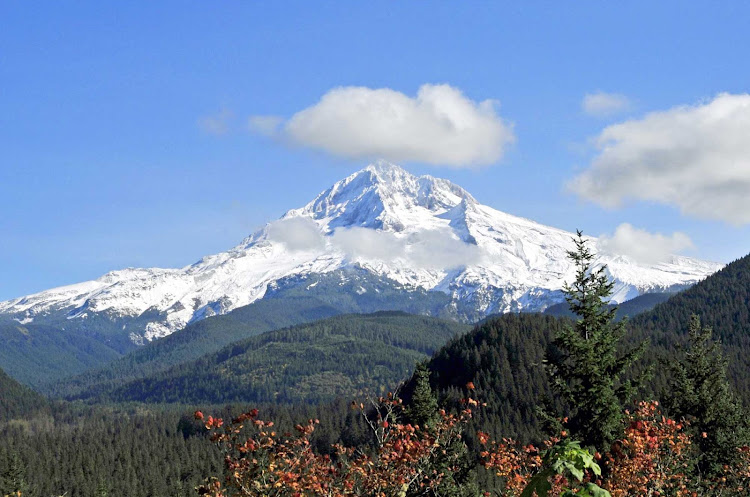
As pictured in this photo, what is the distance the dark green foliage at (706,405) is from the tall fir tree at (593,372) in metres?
17.3

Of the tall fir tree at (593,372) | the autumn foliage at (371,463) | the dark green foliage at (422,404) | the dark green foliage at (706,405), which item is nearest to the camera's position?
the autumn foliage at (371,463)

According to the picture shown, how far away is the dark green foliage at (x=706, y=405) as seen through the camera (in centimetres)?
6184

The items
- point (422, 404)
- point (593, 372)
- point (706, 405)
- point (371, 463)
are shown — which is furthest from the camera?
point (422, 404)

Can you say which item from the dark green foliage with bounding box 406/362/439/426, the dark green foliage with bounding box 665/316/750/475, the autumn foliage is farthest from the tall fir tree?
the dark green foliage with bounding box 406/362/439/426

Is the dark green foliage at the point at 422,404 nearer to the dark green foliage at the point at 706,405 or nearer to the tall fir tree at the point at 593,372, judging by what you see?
the dark green foliage at the point at 706,405

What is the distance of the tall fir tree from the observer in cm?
4612

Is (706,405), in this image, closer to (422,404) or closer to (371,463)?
(422,404)

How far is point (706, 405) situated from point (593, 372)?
22741 millimetres

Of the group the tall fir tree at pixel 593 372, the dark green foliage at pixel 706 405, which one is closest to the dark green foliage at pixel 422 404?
the dark green foliage at pixel 706 405

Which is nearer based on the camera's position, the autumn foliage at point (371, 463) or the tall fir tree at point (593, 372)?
the autumn foliage at point (371, 463)

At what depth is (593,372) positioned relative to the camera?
1831 inches

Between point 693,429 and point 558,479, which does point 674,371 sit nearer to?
point 693,429

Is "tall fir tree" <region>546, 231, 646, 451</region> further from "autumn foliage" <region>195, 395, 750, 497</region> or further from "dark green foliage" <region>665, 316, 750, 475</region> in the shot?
"autumn foliage" <region>195, 395, 750, 497</region>

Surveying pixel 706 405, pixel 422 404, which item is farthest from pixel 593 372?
pixel 422 404
